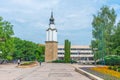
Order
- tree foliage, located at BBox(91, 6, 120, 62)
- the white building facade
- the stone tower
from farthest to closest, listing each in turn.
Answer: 1. the white building facade
2. the stone tower
3. tree foliage, located at BBox(91, 6, 120, 62)

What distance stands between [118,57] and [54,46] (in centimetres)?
4068

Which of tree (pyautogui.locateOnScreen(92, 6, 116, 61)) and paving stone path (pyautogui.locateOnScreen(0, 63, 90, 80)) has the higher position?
tree (pyautogui.locateOnScreen(92, 6, 116, 61))

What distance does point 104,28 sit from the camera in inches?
2844

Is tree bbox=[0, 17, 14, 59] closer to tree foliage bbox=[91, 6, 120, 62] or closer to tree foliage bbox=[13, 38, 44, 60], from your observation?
tree foliage bbox=[91, 6, 120, 62]

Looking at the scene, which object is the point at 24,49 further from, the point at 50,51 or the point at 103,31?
the point at 103,31

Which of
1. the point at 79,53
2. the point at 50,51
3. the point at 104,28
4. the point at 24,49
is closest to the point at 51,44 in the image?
the point at 50,51

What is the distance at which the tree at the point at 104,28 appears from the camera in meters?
68.2

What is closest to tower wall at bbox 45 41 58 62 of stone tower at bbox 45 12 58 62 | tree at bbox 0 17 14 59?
stone tower at bbox 45 12 58 62

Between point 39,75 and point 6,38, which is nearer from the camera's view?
point 39,75

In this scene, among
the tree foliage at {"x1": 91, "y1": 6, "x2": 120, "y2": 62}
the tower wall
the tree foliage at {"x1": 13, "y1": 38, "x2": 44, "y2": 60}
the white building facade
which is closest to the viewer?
the tree foliage at {"x1": 91, "y1": 6, "x2": 120, "y2": 62}

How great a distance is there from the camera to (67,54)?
332 feet

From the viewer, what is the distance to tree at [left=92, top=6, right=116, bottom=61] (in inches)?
2687

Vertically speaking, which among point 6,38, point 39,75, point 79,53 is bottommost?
point 39,75

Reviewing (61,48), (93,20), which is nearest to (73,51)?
(61,48)
